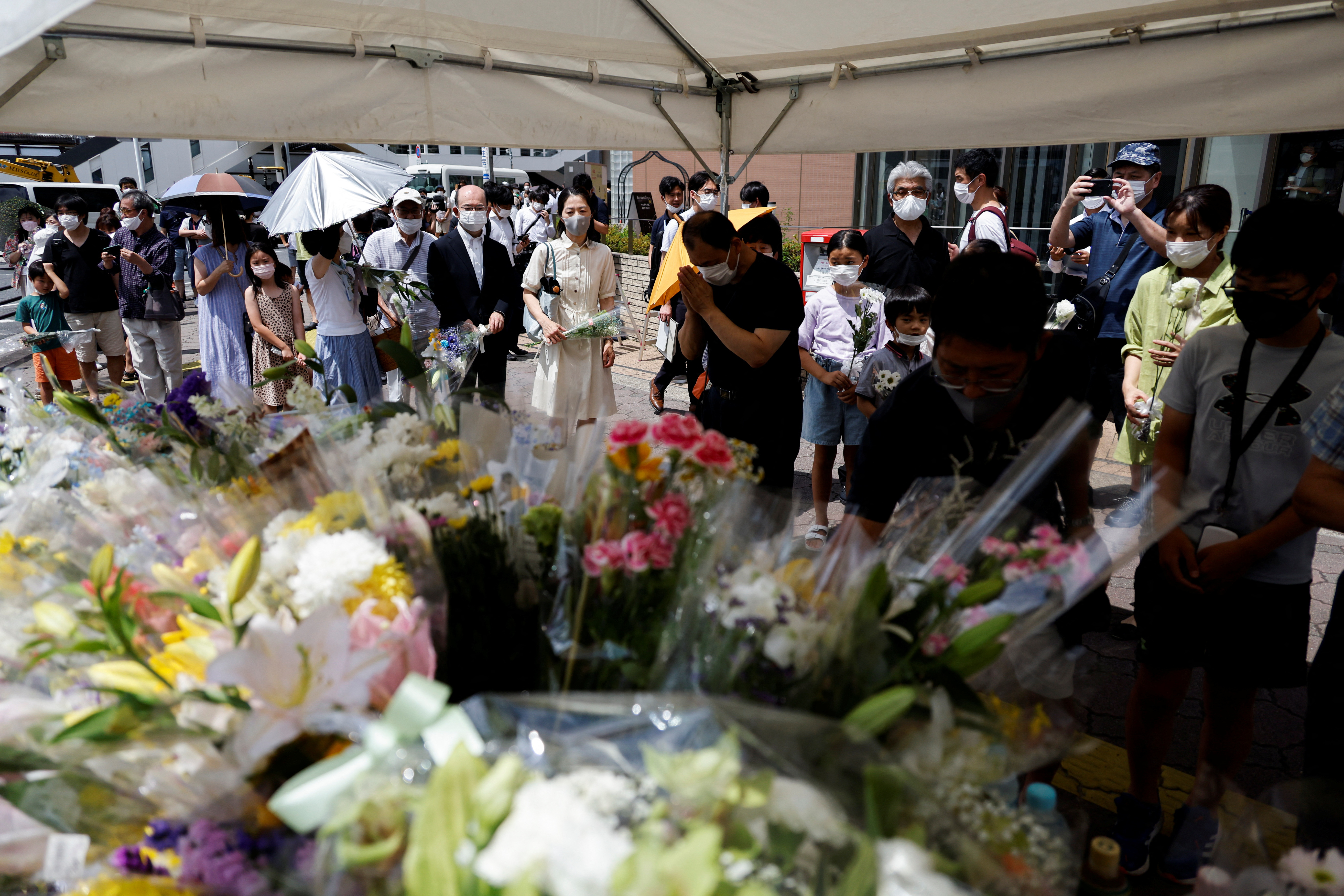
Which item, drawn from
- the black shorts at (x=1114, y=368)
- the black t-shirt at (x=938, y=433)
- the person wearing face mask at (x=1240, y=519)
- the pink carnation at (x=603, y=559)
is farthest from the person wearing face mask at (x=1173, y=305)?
A: the pink carnation at (x=603, y=559)

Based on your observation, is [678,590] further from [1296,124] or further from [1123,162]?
[1123,162]

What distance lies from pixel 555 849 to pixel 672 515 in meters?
0.49

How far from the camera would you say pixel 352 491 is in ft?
4.12

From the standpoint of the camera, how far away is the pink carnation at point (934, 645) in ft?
3.44

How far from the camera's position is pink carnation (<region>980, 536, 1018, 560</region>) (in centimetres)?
114

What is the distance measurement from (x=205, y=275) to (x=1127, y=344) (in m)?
6.06

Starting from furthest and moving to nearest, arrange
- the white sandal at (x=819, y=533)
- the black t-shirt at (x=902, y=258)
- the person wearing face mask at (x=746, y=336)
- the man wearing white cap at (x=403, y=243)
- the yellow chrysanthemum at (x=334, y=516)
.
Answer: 1. the man wearing white cap at (x=403, y=243)
2. the black t-shirt at (x=902, y=258)
3. the white sandal at (x=819, y=533)
4. the person wearing face mask at (x=746, y=336)
5. the yellow chrysanthemum at (x=334, y=516)

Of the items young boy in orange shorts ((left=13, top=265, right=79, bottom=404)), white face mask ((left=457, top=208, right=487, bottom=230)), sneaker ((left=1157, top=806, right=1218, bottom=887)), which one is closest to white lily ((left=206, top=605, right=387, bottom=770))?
sneaker ((left=1157, top=806, right=1218, bottom=887))

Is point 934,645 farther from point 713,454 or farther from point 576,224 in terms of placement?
point 576,224

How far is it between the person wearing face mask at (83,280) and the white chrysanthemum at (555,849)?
810 cm

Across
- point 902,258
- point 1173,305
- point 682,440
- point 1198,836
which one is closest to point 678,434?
point 682,440

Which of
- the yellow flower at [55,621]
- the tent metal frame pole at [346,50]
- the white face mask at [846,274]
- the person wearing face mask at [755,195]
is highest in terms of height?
the tent metal frame pole at [346,50]

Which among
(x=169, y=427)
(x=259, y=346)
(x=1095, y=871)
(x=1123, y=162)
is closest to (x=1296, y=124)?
(x=1123, y=162)

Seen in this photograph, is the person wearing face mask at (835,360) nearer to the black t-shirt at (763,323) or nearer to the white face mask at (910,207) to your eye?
the white face mask at (910,207)
